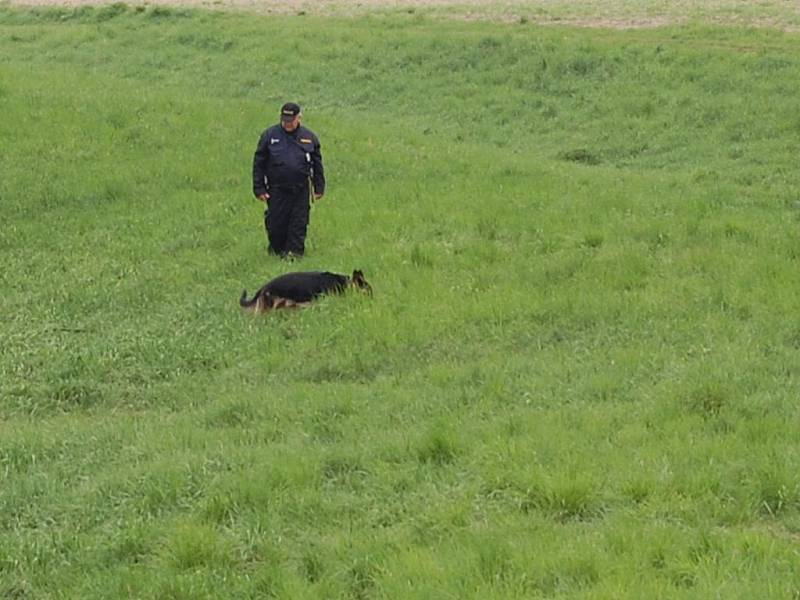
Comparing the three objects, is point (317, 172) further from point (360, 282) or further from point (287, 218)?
point (360, 282)

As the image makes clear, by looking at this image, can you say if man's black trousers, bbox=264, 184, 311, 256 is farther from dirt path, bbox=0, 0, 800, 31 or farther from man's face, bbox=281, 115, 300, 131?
dirt path, bbox=0, 0, 800, 31

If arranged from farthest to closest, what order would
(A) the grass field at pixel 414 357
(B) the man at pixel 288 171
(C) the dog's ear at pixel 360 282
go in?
(B) the man at pixel 288 171 < (C) the dog's ear at pixel 360 282 < (A) the grass field at pixel 414 357

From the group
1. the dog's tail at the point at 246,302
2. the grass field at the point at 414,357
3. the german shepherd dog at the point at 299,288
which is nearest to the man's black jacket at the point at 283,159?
the grass field at the point at 414,357

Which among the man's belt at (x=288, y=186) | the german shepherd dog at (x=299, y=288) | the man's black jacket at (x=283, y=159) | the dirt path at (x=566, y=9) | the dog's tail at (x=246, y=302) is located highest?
the dirt path at (x=566, y=9)

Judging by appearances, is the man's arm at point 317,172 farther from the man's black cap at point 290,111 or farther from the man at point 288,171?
the man's black cap at point 290,111

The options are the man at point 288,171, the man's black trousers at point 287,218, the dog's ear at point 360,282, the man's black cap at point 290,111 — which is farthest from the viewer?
the man's black trousers at point 287,218

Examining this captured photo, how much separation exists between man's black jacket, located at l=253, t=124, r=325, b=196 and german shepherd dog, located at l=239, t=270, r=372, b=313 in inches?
83.9

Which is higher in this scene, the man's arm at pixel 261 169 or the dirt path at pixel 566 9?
the dirt path at pixel 566 9

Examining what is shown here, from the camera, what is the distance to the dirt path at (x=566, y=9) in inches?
1209

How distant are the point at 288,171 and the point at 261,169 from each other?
0.33 m

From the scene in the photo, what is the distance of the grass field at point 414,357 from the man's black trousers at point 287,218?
28cm

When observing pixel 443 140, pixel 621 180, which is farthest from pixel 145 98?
pixel 621 180

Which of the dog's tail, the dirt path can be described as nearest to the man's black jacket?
the dog's tail

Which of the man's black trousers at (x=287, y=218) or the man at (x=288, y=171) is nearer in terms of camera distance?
the man at (x=288, y=171)
